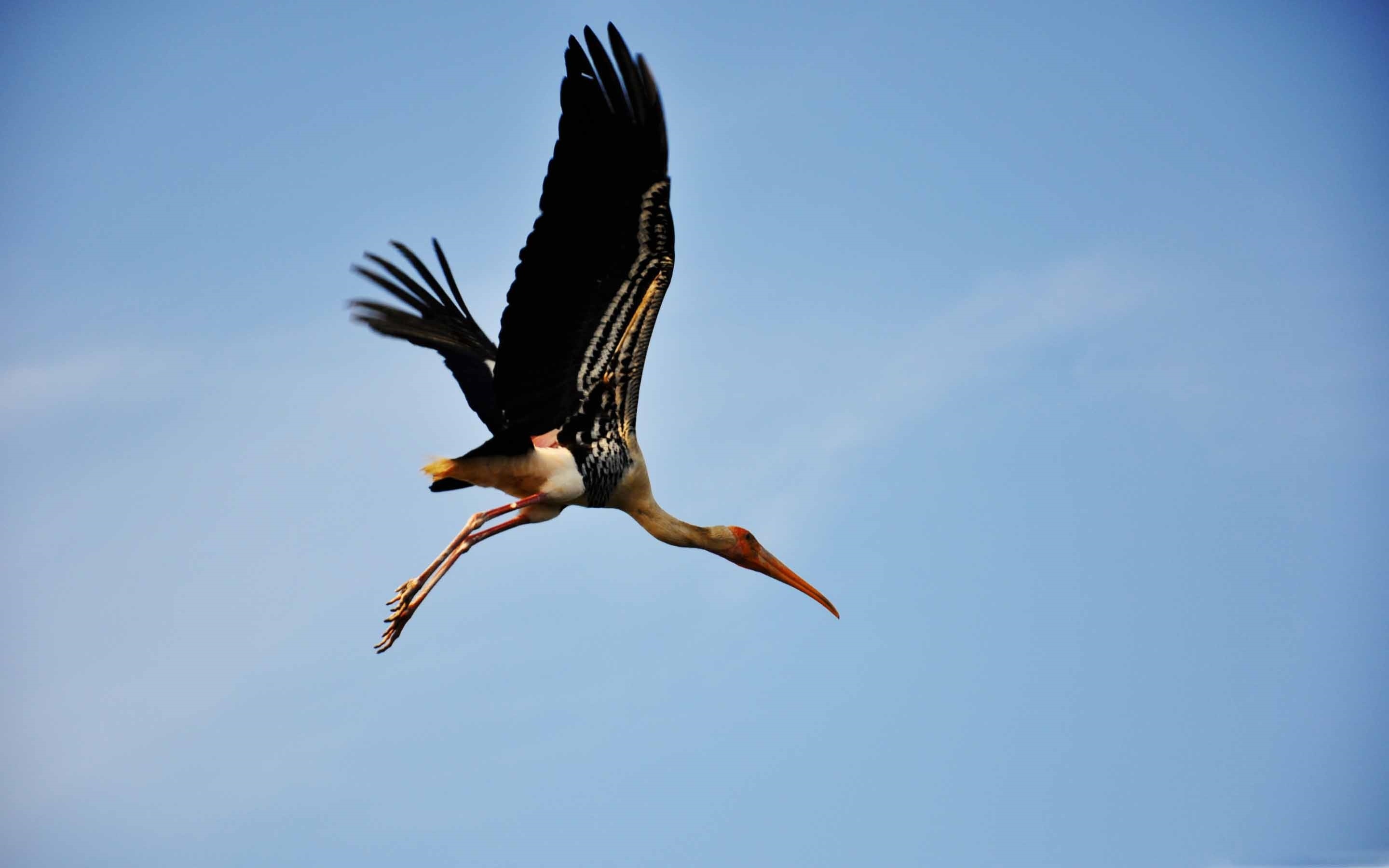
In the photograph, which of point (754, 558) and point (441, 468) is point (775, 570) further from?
point (441, 468)

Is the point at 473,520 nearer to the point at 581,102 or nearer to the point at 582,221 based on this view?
the point at 582,221

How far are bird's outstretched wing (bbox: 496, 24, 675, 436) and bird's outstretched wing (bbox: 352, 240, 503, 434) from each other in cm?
280

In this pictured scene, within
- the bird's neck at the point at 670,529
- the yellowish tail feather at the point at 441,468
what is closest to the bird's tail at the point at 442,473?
the yellowish tail feather at the point at 441,468

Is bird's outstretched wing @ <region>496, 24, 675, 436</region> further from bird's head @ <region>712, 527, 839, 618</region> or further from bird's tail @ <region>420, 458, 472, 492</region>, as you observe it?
bird's head @ <region>712, 527, 839, 618</region>

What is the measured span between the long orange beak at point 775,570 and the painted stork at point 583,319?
2.18 meters

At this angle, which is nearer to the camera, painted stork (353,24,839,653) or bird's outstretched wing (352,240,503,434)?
painted stork (353,24,839,653)

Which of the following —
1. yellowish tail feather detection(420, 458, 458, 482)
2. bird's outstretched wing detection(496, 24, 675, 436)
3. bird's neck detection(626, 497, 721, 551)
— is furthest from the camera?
bird's neck detection(626, 497, 721, 551)

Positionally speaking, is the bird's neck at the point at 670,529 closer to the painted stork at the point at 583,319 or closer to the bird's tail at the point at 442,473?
the painted stork at the point at 583,319

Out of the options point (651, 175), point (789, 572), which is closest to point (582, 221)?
point (651, 175)

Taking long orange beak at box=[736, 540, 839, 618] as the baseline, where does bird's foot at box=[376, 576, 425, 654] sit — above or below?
below

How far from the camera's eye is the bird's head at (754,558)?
16000 mm

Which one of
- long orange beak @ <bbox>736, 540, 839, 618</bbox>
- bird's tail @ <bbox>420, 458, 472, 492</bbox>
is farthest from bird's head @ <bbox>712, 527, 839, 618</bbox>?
bird's tail @ <bbox>420, 458, 472, 492</bbox>

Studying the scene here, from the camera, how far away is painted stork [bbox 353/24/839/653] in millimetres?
11695

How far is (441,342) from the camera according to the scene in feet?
51.2
